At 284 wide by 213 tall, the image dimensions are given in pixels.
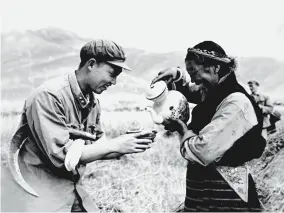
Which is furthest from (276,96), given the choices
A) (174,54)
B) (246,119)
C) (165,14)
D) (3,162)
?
(3,162)

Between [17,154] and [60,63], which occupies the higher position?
[60,63]

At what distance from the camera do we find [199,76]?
397 cm

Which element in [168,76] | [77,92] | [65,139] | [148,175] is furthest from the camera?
[148,175]

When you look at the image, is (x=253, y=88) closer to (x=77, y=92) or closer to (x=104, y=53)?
(x=104, y=53)

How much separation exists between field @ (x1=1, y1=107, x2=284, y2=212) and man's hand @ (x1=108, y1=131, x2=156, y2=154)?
217 mm

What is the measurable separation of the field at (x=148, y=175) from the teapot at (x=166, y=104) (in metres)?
0.26

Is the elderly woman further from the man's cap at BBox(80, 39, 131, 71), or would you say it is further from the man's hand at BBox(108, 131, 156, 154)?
the man's cap at BBox(80, 39, 131, 71)

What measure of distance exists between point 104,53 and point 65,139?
30.7 inches

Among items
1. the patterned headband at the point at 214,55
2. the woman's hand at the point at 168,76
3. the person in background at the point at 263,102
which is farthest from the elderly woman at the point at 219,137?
the person in background at the point at 263,102

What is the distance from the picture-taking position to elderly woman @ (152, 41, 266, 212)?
380cm

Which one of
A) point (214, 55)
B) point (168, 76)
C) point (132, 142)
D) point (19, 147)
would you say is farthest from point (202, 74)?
point (19, 147)

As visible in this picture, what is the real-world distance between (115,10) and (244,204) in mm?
2156

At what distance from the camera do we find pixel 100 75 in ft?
12.9

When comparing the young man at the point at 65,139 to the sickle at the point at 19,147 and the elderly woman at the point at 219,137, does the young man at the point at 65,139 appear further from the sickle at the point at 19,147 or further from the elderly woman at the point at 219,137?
the elderly woman at the point at 219,137
